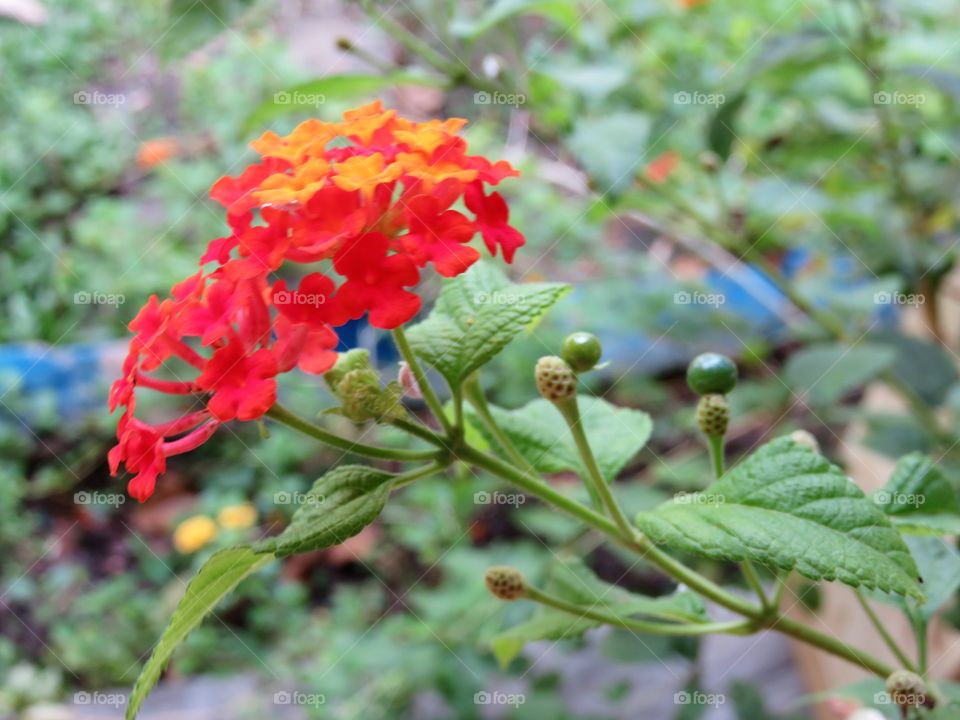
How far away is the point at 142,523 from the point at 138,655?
0.32 metres

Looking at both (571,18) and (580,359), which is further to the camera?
(571,18)

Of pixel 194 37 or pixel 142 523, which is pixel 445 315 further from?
pixel 142 523

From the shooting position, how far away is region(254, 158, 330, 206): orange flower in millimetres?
425

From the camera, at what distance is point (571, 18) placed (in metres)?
0.97

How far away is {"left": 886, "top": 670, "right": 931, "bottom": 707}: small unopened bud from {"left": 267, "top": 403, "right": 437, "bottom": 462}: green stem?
0.27 meters

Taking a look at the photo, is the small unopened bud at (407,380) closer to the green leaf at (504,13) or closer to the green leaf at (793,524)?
the green leaf at (793,524)

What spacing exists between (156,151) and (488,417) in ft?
5.54

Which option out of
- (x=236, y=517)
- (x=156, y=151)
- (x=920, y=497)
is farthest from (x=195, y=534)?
(x=920, y=497)

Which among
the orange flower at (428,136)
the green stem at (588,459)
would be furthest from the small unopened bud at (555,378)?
the orange flower at (428,136)

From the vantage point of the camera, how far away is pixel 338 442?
1.47 ft

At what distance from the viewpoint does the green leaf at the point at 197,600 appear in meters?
0.42

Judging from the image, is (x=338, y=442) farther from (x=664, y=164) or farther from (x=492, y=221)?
(x=664, y=164)

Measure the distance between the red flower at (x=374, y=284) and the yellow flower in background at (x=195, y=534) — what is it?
1195 millimetres

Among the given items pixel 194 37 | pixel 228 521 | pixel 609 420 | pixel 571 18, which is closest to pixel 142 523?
pixel 228 521
